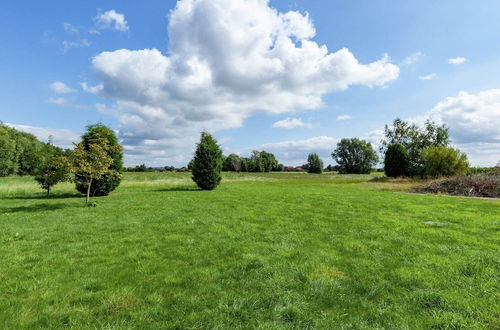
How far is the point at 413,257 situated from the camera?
19.7ft

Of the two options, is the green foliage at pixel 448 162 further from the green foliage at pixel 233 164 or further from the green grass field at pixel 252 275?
the green foliage at pixel 233 164

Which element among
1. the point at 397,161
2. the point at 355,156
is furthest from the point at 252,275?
the point at 355,156

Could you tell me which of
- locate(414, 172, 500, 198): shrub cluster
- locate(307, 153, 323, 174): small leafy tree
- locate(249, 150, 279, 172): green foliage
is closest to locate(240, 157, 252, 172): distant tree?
locate(249, 150, 279, 172): green foliage

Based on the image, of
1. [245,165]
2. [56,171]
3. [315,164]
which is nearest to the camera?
[56,171]

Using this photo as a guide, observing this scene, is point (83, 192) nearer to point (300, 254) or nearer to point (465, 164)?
point (300, 254)

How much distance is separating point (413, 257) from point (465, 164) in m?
43.7

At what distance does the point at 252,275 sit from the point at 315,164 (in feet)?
349

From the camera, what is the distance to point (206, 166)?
25.6 meters

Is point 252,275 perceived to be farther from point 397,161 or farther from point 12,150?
point 12,150

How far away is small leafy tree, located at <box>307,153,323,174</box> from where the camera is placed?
10688 centimetres

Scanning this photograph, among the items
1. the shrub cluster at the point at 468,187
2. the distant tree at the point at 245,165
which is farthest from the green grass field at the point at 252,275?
the distant tree at the point at 245,165

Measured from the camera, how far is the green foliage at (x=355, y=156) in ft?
305

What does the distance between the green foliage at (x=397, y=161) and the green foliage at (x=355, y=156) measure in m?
47.2

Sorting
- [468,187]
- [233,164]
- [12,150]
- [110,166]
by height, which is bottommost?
[468,187]
